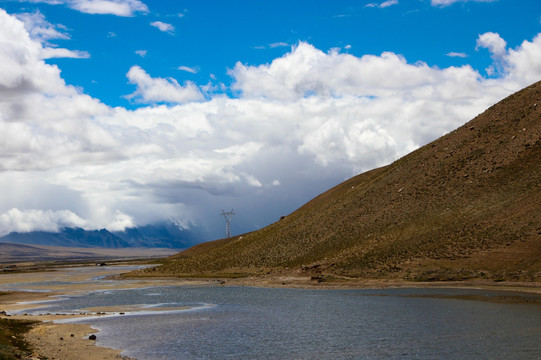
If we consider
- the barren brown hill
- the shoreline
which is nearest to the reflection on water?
the shoreline

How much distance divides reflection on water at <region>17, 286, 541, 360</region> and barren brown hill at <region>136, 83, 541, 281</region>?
1726 cm

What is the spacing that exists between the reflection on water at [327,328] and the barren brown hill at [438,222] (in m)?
17.3

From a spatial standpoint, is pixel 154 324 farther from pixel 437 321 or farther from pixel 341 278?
pixel 341 278

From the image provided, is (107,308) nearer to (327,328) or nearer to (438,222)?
(327,328)

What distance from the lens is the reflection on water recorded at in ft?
133

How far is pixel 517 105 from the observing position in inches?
5472

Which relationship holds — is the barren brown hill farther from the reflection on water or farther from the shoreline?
the reflection on water

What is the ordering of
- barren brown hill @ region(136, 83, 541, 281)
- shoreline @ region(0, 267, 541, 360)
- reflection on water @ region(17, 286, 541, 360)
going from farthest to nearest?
1. barren brown hill @ region(136, 83, 541, 281)
2. shoreline @ region(0, 267, 541, 360)
3. reflection on water @ region(17, 286, 541, 360)

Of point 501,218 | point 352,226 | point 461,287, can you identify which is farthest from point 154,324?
point 352,226

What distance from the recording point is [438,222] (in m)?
111

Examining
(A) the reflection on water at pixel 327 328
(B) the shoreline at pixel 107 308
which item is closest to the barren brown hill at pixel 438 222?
(B) the shoreline at pixel 107 308

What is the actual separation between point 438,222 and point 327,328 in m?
66.0

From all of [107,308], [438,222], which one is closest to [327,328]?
[107,308]

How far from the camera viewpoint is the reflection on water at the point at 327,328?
40469 millimetres
